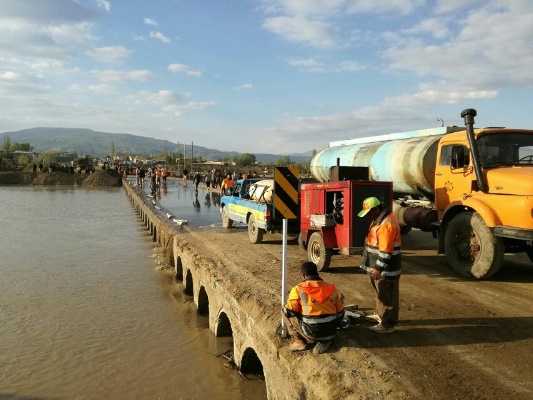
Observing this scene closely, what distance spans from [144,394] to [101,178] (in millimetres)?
65334

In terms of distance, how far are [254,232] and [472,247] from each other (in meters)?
6.92

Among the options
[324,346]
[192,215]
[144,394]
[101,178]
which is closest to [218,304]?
[144,394]

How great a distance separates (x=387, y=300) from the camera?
5.78 metres

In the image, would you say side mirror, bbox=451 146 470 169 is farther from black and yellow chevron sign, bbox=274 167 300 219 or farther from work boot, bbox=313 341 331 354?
work boot, bbox=313 341 331 354

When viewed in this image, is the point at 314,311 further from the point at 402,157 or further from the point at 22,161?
the point at 22,161

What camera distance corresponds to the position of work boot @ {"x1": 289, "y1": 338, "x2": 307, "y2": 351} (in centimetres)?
525

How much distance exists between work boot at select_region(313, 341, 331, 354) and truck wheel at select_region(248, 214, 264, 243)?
332 inches

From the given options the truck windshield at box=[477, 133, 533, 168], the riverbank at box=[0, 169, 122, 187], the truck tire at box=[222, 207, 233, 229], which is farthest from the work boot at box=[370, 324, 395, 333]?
the riverbank at box=[0, 169, 122, 187]

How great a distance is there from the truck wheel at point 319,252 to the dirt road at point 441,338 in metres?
0.28

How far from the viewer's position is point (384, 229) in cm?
569

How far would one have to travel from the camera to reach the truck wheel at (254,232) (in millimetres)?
13596

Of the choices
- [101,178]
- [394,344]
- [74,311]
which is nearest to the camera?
[394,344]

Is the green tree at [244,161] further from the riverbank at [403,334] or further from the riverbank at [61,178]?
the riverbank at [403,334]

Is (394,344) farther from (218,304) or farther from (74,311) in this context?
(74,311)
